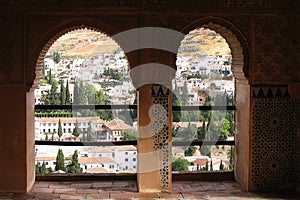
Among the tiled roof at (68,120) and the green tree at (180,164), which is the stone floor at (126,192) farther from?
the tiled roof at (68,120)

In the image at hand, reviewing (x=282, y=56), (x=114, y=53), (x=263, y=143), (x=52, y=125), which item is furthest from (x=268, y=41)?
(x=52, y=125)

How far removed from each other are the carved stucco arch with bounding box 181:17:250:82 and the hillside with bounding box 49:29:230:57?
946 millimetres

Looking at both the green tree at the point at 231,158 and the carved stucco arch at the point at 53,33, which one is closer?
the carved stucco arch at the point at 53,33

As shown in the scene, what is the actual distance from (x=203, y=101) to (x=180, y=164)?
95cm

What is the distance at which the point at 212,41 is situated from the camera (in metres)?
7.75

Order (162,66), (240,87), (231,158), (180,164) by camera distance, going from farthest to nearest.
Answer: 1. (231,158)
2. (180,164)
3. (240,87)
4. (162,66)

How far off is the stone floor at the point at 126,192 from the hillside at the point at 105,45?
1.85 meters

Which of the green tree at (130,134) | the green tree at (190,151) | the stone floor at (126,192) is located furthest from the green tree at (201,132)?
the green tree at (130,134)

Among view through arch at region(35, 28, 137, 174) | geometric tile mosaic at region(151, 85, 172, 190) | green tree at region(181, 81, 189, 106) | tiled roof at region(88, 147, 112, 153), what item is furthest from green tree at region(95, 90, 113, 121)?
geometric tile mosaic at region(151, 85, 172, 190)

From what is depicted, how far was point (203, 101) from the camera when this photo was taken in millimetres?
7637

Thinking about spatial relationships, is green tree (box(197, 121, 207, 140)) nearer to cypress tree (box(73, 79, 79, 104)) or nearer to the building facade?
the building facade

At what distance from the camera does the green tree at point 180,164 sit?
24.6ft

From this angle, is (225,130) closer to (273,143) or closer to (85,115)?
(273,143)

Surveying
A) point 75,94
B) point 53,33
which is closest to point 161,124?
point 75,94
